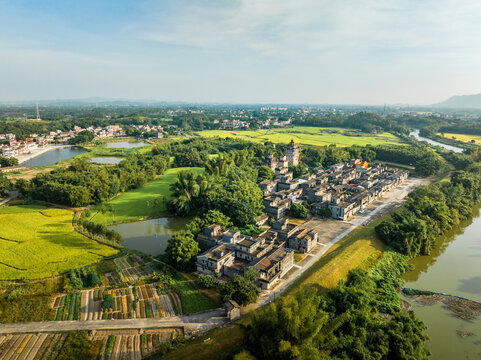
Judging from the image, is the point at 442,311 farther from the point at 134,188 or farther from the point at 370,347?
the point at 134,188

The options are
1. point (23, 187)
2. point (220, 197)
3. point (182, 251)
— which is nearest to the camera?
point (182, 251)

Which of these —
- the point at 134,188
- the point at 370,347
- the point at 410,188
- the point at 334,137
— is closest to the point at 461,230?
the point at 410,188

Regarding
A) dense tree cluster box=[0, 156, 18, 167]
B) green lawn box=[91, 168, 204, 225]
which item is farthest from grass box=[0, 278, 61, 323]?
dense tree cluster box=[0, 156, 18, 167]

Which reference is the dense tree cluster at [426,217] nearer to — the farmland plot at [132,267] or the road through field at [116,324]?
the road through field at [116,324]

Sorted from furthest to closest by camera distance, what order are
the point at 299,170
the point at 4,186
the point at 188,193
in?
1. the point at 299,170
2. the point at 4,186
3. the point at 188,193

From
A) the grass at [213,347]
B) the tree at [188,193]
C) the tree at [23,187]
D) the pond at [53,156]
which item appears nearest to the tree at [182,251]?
the grass at [213,347]

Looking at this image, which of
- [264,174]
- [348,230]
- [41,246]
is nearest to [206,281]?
[41,246]

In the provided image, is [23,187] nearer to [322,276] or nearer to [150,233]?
[150,233]

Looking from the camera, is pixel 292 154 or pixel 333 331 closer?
pixel 333 331
